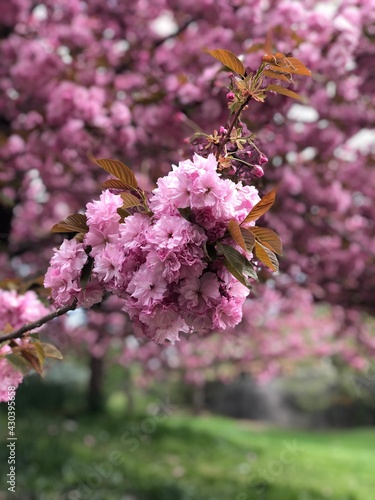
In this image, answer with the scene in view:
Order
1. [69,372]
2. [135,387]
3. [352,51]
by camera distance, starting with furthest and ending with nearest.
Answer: [135,387]
[69,372]
[352,51]

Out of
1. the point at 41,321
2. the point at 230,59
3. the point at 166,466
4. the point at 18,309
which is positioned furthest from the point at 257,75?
the point at 166,466

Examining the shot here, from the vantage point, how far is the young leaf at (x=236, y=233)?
970 millimetres

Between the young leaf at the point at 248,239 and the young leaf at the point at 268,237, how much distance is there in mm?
27

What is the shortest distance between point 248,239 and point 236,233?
31mm

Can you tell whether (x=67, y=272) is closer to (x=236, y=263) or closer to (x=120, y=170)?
(x=120, y=170)

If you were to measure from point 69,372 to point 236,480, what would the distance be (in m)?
9.11

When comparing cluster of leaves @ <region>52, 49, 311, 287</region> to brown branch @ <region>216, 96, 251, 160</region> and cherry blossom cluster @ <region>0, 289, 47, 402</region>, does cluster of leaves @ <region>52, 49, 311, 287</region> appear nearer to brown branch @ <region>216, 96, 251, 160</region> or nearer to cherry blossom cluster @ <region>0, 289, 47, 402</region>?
brown branch @ <region>216, 96, 251, 160</region>

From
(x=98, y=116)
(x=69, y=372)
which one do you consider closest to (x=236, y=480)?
(x=98, y=116)

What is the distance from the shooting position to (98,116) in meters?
3.05

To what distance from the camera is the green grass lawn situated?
4.55 m

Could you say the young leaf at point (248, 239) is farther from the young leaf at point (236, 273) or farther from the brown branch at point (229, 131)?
the brown branch at point (229, 131)

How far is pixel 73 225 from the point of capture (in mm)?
1117

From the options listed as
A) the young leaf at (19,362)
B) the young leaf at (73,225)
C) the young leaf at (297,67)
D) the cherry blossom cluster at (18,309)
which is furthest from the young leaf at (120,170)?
the cherry blossom cluster at (18,309)

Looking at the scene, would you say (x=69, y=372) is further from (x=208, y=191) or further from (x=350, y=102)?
(x=208, y=191)
